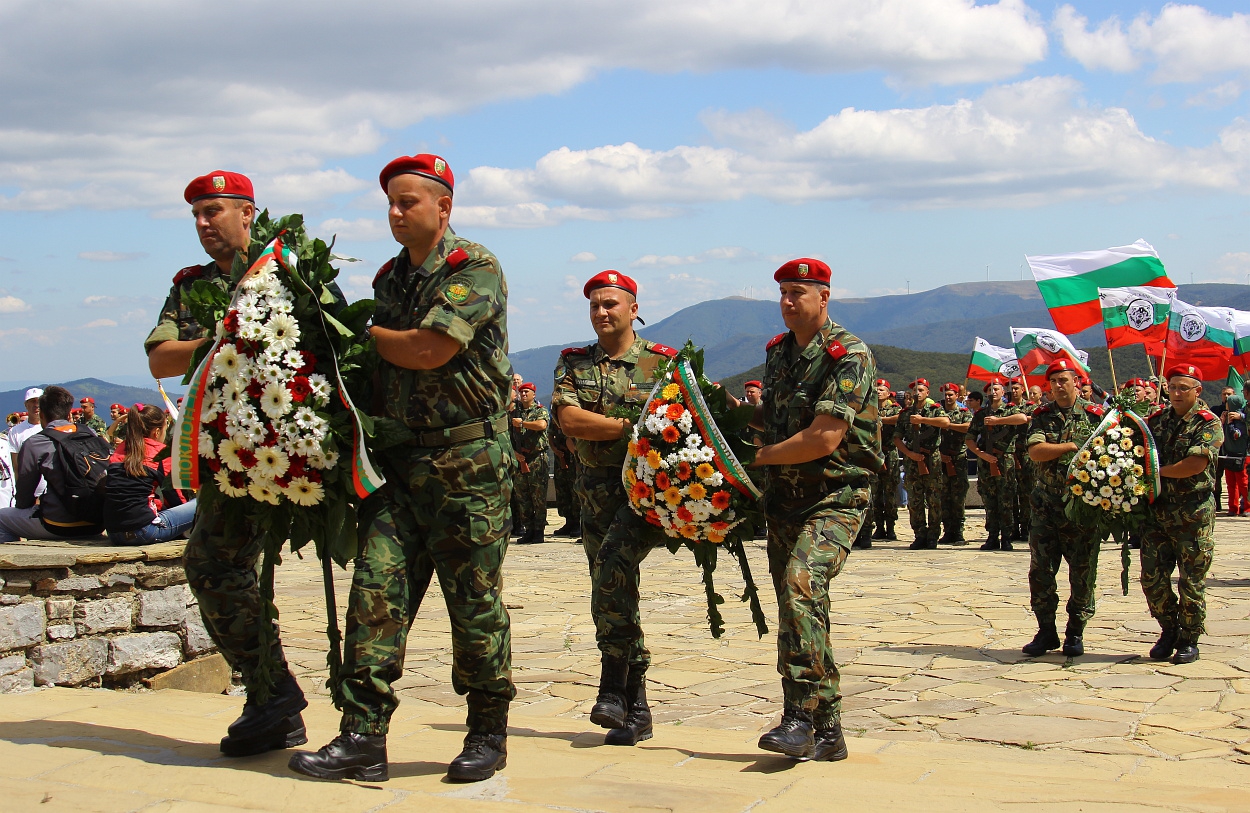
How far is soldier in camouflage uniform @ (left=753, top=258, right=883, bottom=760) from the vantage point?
5.04m

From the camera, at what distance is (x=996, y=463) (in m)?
16.0

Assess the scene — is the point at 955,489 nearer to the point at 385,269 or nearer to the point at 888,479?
the point at 888,479

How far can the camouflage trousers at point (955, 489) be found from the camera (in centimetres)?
1636

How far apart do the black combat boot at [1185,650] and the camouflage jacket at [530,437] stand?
10374 millimetres

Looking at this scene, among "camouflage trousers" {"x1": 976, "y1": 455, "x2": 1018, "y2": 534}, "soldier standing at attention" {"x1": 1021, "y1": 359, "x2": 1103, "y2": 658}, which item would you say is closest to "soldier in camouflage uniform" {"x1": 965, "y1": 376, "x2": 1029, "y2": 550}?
"camouflage trousers" {"x1": 976, "y1": 455, "x2": 1018, "y2": 534}

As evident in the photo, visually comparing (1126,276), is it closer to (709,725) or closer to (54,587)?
(709,725)

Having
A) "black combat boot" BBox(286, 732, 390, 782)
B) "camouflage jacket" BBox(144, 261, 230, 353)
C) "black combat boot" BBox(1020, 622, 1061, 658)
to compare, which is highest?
"camouflage jacket" BBox(144, 261, 230, 353)

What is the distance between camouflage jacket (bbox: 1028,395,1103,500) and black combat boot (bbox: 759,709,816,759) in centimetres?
422

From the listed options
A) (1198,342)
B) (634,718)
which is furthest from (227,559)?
(1198,342)

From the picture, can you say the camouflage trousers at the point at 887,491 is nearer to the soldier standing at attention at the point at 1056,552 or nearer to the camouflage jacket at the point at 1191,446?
the soldier standing at attention at the point at 1056,552

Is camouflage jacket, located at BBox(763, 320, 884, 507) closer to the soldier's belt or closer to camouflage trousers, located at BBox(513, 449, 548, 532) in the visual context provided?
the soldier's belt

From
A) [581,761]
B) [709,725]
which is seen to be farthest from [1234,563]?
[581,761]

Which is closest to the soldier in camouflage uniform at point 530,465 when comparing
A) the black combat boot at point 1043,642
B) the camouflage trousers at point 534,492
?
the camouflage trousers at point 534,492

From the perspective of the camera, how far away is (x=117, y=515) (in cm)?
701
